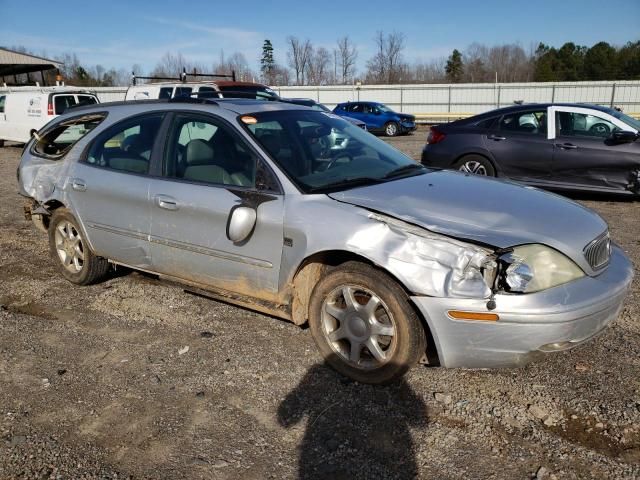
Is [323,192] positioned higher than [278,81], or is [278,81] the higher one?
[278,81]

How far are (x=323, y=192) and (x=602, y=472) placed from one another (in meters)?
2.08

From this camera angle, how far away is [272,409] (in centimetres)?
308

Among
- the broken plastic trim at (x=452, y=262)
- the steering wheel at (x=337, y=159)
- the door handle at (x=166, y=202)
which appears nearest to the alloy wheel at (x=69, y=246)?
the door handle at (x=166, y=202)

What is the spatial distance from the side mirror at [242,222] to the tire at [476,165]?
5.76m

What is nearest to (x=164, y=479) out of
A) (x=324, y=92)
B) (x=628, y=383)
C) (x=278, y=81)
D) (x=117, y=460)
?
(x=117, y=460)

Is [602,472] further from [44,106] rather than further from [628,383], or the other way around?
[44,106]

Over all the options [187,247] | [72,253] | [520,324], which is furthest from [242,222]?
[72,253]

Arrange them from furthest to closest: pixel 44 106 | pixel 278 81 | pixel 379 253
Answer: pixel 278 81 → pixel 44 106 → pixel 379 253

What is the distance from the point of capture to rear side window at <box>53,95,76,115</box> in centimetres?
1530

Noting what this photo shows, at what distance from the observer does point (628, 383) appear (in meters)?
3.20

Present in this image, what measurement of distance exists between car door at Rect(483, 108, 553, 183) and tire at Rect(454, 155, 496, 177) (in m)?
0.15

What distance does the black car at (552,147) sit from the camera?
771cm

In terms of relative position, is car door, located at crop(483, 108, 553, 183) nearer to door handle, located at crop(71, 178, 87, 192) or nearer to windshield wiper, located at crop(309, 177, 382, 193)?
windshield wiper, located at crop(309, 177, 382, 193)

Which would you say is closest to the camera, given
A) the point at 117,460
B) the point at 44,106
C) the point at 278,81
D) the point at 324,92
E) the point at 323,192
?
the point at 117,460
